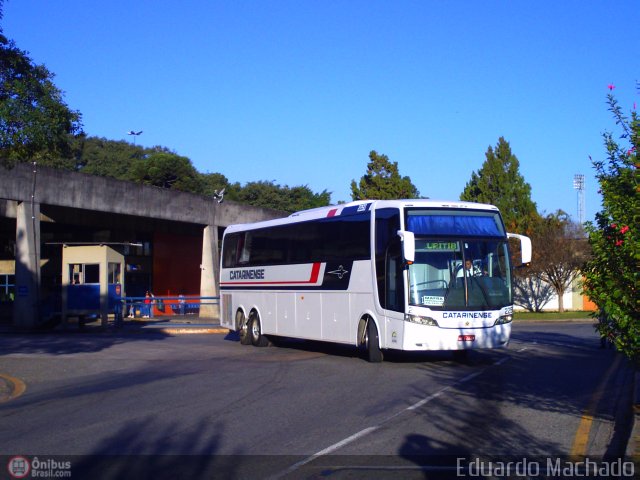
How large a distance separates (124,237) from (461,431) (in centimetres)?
3620

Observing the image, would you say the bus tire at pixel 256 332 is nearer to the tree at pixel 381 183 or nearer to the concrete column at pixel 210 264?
the concrete column at pixel 210 264

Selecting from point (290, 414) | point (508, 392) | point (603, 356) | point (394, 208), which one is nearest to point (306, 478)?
point (290, 414)

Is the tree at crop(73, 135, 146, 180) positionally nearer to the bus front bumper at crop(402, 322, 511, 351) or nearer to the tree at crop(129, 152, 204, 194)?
the tree at crop(129, 152, 204, 194)

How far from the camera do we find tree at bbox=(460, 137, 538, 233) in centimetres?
5378

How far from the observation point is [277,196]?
252 ft

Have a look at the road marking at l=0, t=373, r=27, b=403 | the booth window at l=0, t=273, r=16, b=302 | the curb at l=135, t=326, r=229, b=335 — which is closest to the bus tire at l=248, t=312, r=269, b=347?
the curb at l=135, t=326, r=229, b=335

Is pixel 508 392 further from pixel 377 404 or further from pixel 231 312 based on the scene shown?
pixel 231 312

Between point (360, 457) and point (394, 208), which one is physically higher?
point (394, 208)

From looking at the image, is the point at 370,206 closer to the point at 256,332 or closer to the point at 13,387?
the point at 256,332

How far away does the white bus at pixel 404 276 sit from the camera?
1642 centimetres

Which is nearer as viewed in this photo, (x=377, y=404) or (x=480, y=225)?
(x=377, y=404)

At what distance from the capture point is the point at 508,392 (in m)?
12.9

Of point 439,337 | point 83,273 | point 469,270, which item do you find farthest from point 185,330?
point 469,270

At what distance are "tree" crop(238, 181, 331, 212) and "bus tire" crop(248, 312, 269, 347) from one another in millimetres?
→ 50710
